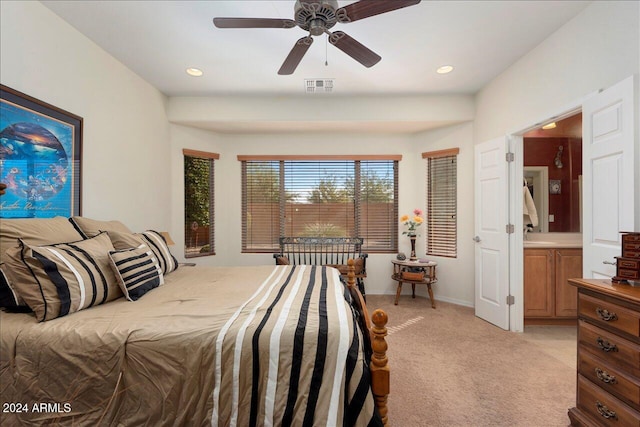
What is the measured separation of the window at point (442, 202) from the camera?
398 centimetres

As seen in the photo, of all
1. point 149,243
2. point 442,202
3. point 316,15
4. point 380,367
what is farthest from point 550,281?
point 149,243

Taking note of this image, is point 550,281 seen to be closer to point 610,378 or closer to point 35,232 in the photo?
point 610,378

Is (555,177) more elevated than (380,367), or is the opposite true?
(555,177)

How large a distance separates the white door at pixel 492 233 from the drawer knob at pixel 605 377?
1621mm

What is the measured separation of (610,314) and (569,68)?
79.3 inches

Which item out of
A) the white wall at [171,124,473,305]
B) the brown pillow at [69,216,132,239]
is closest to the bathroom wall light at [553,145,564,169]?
the white wall at [171,124,473,305]

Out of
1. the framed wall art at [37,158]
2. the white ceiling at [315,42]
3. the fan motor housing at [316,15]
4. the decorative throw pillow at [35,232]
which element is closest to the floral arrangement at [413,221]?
the white ceiling at [315,42]

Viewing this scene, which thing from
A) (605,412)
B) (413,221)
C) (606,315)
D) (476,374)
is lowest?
(476,374)

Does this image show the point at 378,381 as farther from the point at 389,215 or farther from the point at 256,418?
the point at 389,215

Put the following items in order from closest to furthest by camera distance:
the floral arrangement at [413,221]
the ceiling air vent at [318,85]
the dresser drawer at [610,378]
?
the dresser drawer at [610,378] → the ceiling air vent at [318,85] → the floral arrangement at [413,221]

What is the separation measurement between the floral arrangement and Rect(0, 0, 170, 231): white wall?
3.38 meters

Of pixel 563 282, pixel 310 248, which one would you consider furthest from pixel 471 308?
pixel 310 248

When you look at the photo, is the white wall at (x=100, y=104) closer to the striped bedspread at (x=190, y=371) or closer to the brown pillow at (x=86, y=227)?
the brown pillow at (x=86, y=227)

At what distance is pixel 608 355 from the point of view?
146 centimetres
